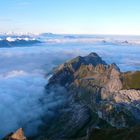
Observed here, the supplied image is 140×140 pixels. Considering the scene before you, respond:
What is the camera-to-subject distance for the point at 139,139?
181 m

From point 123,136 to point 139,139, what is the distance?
1720 centimetres

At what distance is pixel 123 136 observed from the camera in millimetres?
197500

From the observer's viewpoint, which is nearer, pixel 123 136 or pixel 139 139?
pixel 139 139
